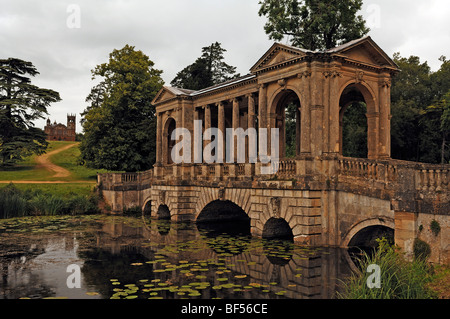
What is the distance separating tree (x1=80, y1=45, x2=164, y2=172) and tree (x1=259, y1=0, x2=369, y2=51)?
11.9m

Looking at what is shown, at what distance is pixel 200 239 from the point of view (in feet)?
61.3

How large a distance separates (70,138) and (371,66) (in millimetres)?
Result: 92231

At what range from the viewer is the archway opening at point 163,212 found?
89.8 feet

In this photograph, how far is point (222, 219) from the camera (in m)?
25.8

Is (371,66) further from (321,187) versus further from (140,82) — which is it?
(140,82)

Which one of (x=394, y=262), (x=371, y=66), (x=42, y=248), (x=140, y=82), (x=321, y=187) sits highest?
(x=140, y=82)

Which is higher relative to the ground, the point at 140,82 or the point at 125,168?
the point at 140,82

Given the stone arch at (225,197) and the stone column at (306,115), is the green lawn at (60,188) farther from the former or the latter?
the stone column at (306,115)

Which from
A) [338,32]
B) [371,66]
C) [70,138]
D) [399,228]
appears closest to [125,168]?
[338,32]

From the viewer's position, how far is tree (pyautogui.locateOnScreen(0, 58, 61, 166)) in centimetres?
3158

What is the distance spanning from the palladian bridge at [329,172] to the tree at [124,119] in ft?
37.8

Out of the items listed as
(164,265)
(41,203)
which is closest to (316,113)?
(164,265)

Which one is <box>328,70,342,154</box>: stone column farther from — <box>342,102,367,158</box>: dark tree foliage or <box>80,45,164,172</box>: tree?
<box>80,45,164,172</box>: tree

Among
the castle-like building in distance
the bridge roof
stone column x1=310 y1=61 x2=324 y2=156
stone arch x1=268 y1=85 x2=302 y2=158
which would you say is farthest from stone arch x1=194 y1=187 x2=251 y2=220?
the castle-like building in distance
